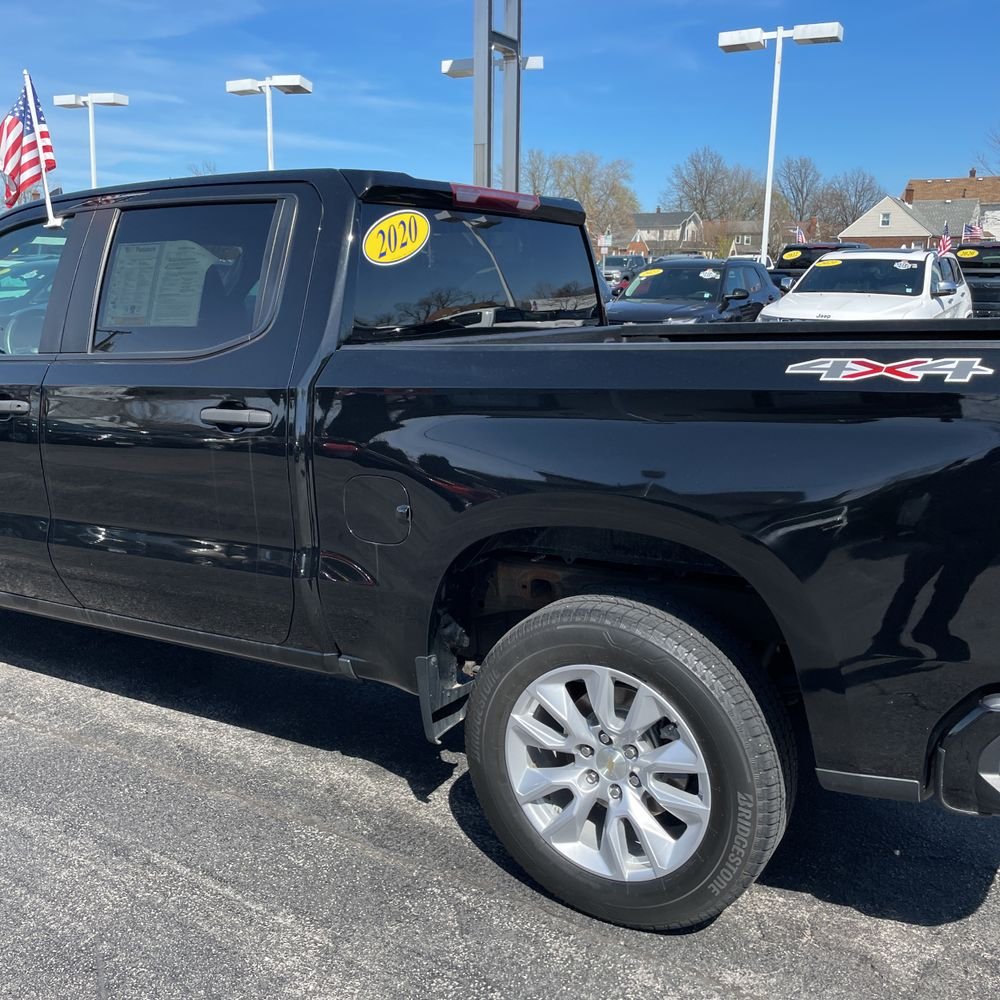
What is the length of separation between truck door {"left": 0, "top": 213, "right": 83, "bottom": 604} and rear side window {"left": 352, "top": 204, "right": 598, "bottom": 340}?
49.2 inches

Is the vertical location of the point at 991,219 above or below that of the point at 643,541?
above

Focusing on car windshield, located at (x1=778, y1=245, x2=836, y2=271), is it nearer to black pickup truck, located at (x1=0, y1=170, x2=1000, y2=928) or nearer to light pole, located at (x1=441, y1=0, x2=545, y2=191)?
light pole, located at (x1=441, y1=0, x2=545, y2=191)

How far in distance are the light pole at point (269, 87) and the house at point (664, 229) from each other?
70.2 metres

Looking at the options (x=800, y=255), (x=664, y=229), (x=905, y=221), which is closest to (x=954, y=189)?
(x=905, y=221)

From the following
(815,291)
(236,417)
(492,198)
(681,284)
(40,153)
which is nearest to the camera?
(236,417)

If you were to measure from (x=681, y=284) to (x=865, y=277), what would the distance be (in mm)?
2695

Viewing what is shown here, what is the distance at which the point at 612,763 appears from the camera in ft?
8.28

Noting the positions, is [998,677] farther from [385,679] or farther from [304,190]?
[304,190]

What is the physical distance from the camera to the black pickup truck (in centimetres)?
212

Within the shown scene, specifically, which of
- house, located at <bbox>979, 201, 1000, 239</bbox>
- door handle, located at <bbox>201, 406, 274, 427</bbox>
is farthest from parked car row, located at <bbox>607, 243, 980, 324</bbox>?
house, located at <bbox>979, 201, 1000, 239</bbox>

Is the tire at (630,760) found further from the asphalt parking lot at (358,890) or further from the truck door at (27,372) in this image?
the truck door at (27,372)

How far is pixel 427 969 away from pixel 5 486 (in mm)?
2349

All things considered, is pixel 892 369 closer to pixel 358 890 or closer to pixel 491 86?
pixel 358 890

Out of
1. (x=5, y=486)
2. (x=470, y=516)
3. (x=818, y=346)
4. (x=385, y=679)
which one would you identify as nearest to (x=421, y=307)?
(x=470, y=516)
